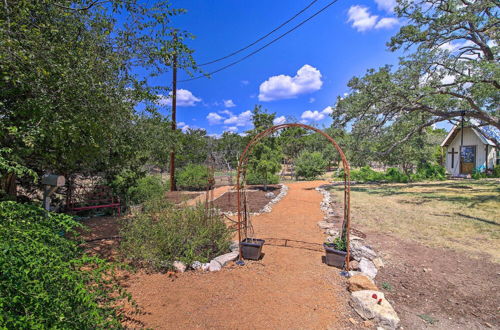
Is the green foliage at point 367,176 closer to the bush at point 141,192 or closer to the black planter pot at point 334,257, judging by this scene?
the bush at point 141,192

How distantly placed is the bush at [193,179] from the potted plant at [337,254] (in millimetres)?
9560

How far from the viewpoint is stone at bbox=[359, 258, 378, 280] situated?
3.71 metres

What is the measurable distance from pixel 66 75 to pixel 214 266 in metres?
3.26

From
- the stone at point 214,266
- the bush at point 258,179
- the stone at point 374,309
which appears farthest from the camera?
the bush at point 258,179

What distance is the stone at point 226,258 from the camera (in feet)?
13.2

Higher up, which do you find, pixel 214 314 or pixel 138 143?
pixel 138 143

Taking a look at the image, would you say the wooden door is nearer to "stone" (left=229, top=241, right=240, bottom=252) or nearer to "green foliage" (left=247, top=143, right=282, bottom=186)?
"green foliage" (left=247, top=143, right=282, bottom=186)

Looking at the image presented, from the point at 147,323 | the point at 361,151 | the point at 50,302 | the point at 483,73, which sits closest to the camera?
the point at 50,302

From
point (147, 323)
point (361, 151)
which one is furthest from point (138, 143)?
point (361, 151)

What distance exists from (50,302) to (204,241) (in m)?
2.87

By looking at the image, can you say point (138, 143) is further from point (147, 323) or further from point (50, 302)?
point (50, 302)

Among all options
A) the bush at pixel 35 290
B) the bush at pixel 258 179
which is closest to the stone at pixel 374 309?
the bush at pixel 35 290

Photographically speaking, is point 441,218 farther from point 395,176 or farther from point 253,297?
point 395,176

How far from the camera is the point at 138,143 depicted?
5.81m
